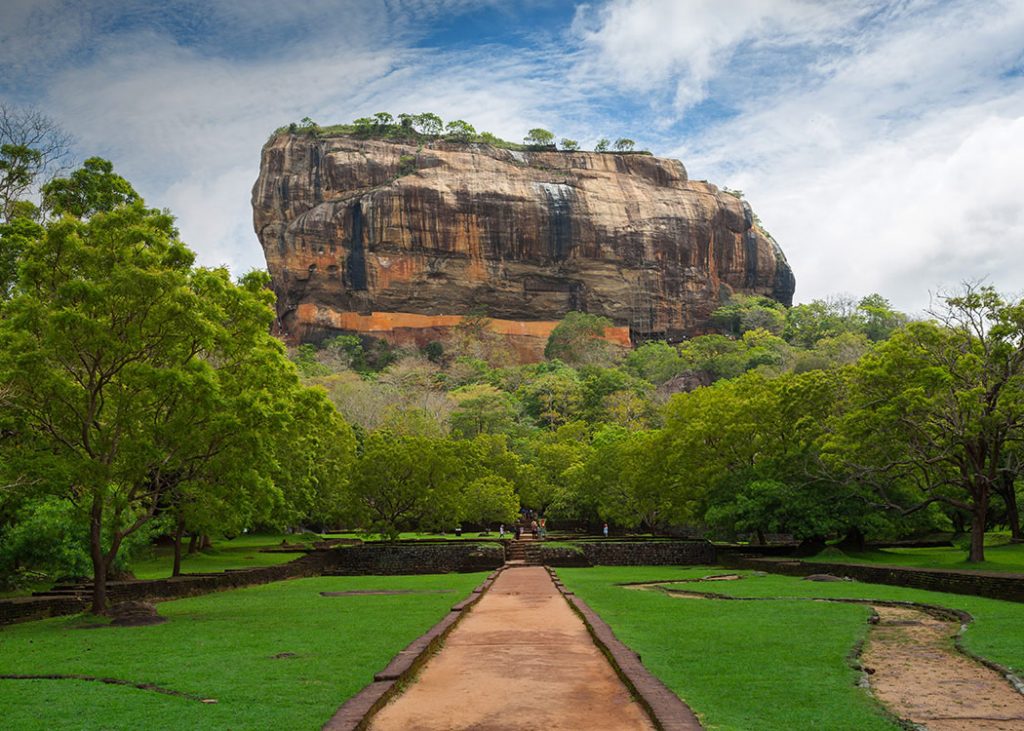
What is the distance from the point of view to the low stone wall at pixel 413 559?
30.9 meters

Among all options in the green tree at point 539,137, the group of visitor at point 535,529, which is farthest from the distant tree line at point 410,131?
the group of visitor at point 535,529

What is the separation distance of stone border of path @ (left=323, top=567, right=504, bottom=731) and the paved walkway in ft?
0.36

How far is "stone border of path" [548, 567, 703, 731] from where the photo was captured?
6.23 m

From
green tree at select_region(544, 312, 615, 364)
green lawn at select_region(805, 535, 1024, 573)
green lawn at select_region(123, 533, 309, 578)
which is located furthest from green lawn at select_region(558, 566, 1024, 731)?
green tree at select_region(544, 312, 615, 364)

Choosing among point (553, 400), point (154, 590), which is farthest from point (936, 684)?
point (553, 400)

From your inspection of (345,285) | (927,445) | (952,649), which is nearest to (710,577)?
(927,445)

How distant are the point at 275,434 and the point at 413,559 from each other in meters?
16.1

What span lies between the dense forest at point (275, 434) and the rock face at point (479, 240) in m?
60.1

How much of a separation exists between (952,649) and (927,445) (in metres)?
15.1

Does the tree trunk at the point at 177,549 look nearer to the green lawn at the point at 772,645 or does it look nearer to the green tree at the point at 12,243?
the green tree at the point at 12,243

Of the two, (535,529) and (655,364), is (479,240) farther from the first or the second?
(535,529)

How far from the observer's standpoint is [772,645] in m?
10.4

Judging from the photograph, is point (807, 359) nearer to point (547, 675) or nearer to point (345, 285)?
point (345, 285)

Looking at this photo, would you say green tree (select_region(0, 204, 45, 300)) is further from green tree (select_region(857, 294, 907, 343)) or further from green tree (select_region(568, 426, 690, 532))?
green tree (select_region(857, 294, 907, 343))
